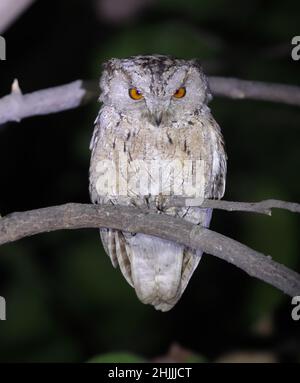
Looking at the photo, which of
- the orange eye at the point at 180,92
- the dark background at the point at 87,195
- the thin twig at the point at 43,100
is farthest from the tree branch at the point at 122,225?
the dark background at the point at 87,195

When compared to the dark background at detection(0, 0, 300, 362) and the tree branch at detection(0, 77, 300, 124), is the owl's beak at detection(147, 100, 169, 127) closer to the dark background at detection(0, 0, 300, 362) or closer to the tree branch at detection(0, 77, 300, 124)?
the tree branch at detection(0, 77, 300, 124)

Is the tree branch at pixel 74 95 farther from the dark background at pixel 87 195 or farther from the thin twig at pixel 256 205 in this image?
the thin twig at pixel 256 205

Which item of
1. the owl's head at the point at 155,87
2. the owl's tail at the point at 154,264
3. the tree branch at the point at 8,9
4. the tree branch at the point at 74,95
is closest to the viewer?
the tree branch at the point at 8,9

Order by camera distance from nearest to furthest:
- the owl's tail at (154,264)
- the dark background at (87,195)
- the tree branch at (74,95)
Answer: the owl's tail at (154,264), the tree branch at (74,95), the dark background at (87,195)

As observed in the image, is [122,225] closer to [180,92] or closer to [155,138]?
[155,138]

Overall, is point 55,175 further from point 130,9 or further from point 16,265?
point 130,9

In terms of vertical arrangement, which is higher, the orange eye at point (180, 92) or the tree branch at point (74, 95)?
the tree branch at point (74, 95)

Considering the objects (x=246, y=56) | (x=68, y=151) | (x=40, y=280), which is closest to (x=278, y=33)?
(x=246, y=56)
